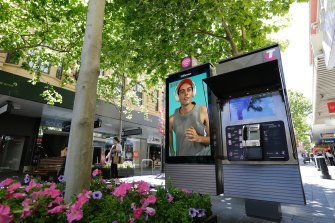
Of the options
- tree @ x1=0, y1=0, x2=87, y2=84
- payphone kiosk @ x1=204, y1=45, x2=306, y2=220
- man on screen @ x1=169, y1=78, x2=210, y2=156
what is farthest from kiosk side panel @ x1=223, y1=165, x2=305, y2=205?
tree @ x1=0, y1=0, x2=87, y2=84

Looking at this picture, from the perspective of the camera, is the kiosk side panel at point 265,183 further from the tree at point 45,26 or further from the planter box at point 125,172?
the planter box at point 125,172

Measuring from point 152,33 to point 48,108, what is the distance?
374 inches

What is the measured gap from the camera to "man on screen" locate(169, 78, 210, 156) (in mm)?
4281

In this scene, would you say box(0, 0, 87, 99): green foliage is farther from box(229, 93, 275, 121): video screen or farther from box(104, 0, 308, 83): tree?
box(229, 93, 275, 121): video screen

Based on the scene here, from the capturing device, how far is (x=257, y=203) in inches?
153

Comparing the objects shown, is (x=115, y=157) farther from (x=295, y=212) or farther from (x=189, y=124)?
(x=295, y=212)

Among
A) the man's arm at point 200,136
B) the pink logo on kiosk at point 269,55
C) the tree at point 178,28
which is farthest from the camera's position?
the tree at point 178,28

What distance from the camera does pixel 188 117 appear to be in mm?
4574

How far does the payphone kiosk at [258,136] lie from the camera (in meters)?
3.37

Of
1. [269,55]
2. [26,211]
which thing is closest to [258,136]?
[269,55]

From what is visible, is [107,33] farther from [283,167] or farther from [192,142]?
[283,167]

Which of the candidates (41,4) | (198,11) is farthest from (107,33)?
(198,11)

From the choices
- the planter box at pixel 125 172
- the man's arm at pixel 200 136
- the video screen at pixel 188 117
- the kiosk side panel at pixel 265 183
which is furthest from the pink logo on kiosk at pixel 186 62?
the planter box at pixel 125 172

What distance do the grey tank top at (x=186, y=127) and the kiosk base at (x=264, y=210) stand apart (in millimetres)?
1348
